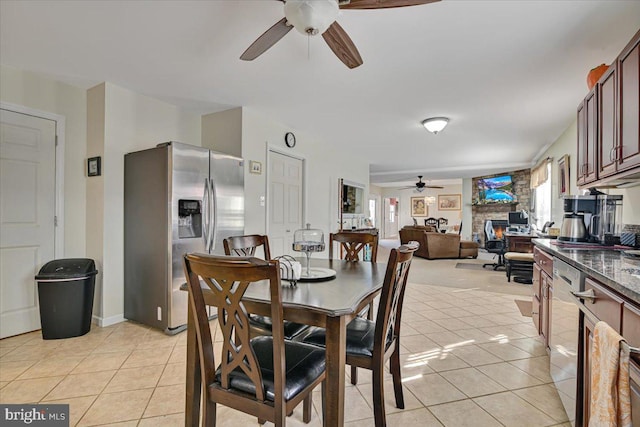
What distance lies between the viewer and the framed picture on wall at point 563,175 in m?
4.47

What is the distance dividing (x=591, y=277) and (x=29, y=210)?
419 centimetres

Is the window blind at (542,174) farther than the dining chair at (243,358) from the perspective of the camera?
Yes

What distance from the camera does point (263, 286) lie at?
1.52m

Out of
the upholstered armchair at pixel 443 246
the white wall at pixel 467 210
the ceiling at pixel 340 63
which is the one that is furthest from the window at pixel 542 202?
the white wall at pixel 467 210

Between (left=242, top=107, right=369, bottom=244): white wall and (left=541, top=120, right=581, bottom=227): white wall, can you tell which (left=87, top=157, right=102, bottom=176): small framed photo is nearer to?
(left=242, top=107, right=369, bottom=244): white wall

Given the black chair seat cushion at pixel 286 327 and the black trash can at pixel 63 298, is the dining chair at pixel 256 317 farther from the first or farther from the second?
the black trash can at pixel 63 298

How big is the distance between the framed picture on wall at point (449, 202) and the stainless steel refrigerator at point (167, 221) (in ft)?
40.2

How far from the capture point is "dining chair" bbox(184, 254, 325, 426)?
3.64 feet

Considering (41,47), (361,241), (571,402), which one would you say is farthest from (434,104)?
(41,47)

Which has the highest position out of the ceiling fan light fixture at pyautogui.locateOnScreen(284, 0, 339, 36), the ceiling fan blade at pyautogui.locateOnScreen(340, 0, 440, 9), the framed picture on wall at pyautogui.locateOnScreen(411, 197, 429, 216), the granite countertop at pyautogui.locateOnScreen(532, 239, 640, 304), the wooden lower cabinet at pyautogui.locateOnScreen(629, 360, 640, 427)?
the ceiling fan blade at pyautogui.locateOnScreen(340, 0, 440, 9)

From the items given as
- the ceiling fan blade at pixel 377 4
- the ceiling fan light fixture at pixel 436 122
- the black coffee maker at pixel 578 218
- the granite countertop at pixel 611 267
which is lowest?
the granite countertop at pixel 611 267

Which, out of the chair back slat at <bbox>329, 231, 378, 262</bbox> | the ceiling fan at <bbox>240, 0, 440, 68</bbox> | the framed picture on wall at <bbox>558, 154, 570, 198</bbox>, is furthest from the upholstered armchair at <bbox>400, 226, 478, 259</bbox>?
the ceiling fan at <bbox>240, 0, 440, 68</bbox>

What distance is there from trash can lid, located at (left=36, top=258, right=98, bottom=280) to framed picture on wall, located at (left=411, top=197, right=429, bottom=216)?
→ 43.6ft

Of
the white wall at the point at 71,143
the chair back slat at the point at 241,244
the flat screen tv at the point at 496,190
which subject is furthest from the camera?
the flat screen tv at the point at 496,190
